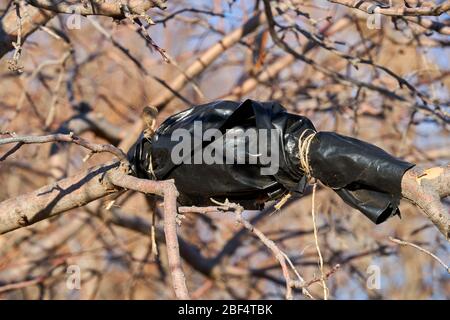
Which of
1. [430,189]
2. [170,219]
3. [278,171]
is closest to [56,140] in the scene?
[170,219]

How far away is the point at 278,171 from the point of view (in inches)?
79.6

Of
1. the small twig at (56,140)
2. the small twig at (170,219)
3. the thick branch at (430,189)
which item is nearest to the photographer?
the small twig at (170,219)

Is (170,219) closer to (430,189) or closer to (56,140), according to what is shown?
(56,140)

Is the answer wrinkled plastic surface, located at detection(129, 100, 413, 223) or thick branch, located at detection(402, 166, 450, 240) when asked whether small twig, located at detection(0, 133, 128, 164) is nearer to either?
wrinkled plastic surface, located at detection(129, 100, 413, 223)

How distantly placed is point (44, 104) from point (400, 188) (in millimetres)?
3458

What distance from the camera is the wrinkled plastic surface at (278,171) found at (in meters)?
1.95

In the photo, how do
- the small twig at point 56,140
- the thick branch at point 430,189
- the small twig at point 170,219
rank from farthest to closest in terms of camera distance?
the small twig at point 56,140 < the thick branch at point 430,189 < the small twig at point 170,219

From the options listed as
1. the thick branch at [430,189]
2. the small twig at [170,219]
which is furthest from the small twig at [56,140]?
the thick branch at [430,189]

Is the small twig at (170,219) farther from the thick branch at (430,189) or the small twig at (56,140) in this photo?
the thick branch at (430,189)

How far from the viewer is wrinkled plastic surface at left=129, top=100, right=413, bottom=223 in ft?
6.39

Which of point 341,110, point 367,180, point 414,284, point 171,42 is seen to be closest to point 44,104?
point 171,42

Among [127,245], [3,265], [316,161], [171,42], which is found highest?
[171,42]

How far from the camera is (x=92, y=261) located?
4.40m
